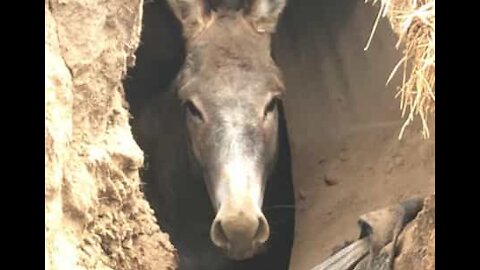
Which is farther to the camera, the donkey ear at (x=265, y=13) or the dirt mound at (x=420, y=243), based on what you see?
the donkey ear at (x=265, y=13)

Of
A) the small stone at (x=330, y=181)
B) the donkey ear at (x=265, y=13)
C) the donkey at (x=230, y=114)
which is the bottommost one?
the small stone at (x=330, y=181)

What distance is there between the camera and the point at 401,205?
10.8ft

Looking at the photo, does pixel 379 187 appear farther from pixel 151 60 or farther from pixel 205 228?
pixel 151 60

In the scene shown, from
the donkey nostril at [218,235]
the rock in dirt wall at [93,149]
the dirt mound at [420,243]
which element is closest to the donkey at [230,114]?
the donkey nostril at [218,235]

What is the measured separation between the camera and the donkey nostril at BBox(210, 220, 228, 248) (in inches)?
128

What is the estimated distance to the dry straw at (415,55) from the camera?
10.8 ft

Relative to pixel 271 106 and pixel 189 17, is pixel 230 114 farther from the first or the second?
pixel 189 17

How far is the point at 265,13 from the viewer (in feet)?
11.2

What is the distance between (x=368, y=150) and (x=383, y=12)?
0.37 meters

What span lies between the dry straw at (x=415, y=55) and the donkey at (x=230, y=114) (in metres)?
0.31

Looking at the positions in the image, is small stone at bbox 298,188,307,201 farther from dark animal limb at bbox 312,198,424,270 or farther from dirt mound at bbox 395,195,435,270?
dirt mound at bbox 395,195,435,270

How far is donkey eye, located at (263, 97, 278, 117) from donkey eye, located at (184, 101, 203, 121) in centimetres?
17

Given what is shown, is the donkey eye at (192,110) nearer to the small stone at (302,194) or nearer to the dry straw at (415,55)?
the small stone at (302,194)

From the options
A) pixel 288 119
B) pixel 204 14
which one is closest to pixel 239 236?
pixel 288 119
